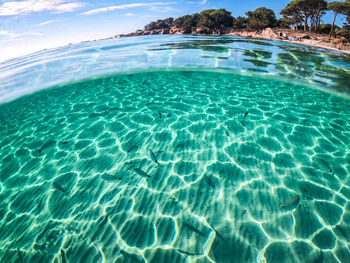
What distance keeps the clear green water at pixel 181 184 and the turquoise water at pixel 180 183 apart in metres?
0.02

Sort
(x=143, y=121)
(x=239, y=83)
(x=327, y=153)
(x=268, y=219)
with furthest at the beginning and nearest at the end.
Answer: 1. (x=239, y=83)
2. (x=143, y=121)
3. (x=327, y=153)
4. (x=268, y=219)

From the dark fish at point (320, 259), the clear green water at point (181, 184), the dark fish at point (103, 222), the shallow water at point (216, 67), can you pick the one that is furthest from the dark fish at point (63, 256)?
the shallow water at point (216, 67)

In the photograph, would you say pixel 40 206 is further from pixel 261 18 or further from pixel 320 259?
pixel 261 18

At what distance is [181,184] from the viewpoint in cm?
309

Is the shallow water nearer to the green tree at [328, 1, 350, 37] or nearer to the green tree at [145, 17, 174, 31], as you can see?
the green tree at [328, 1, 350, 37]

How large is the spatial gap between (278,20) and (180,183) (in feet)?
140

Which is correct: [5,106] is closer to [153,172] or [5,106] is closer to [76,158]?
[76,158]

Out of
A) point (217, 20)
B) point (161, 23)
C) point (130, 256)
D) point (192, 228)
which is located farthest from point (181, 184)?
point (161, 23)

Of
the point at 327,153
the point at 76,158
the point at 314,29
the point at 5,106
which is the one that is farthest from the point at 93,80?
the point at 314,29

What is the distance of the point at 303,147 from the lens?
157 inches

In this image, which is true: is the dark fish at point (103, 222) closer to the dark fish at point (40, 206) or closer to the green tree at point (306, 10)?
the dark fish at point (40, 206)

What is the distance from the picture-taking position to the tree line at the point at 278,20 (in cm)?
2104

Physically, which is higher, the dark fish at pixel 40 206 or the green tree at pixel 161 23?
the green tree at pixel 161 23

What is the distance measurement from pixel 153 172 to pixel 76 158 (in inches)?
76.7
